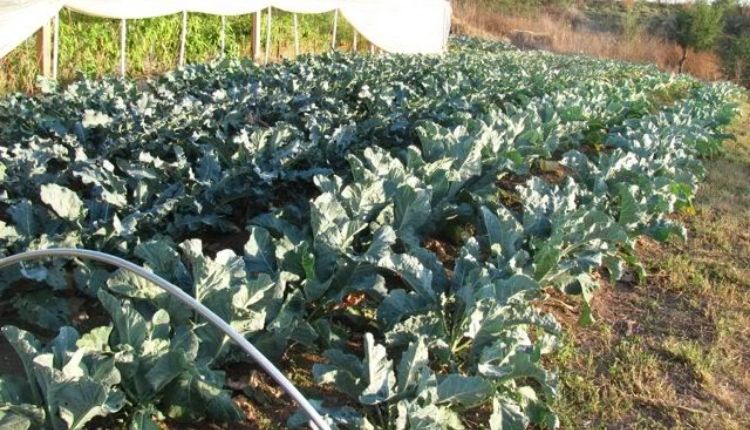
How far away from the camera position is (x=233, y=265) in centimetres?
273

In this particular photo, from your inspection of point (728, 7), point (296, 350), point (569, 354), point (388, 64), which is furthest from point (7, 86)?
point (728, 7)

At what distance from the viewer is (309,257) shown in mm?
3020

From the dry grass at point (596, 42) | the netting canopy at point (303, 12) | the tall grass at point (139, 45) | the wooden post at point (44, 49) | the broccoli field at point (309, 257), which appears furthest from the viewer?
the dry grass at point (596, 42)

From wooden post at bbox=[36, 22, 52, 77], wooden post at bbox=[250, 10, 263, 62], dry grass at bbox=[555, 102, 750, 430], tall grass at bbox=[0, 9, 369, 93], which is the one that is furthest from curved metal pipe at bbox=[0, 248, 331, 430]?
wooden post at bbox=[250, 10, 263, 62]

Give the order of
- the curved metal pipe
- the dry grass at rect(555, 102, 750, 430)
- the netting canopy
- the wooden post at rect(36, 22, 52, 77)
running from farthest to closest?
1. the wooden post at rect(36, 22, 52, 77)
2. the netting canopy
3. the dry grass at rect(555, 102, 750, 430)
4. the curved metal pipe

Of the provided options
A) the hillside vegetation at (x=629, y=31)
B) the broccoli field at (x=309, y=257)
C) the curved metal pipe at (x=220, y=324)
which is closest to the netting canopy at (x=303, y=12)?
the broccoli field at (x=309, y=257)

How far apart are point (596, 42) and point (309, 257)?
37.6 metres

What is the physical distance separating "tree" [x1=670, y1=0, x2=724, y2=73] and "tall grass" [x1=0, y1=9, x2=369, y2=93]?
26480mm

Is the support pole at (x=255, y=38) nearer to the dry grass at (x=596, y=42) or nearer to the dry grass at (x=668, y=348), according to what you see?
the dry grass at (x=668, y=348)

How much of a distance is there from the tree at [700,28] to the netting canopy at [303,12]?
68.8 feet

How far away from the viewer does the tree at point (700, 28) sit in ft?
116

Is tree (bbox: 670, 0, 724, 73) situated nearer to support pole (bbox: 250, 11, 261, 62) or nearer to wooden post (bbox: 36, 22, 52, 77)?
support pole (bbox: 250, 11, 261, 62)

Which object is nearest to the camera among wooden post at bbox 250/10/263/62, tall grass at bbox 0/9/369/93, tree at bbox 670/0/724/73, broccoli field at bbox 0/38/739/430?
broccoli field at bbox 0/38/739/430

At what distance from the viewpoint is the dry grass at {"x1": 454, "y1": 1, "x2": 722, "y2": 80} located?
3581 centimetres
